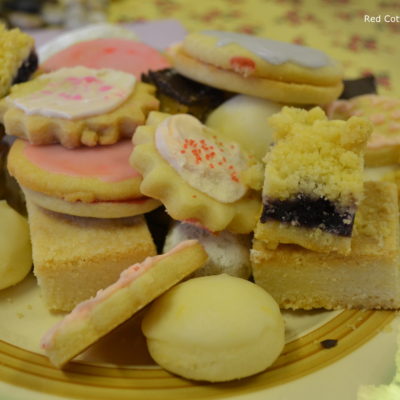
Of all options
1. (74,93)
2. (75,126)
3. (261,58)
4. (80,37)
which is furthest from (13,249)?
(80,37)

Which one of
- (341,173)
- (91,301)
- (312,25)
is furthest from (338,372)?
(312,25)

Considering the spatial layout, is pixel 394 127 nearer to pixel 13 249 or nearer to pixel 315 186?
pixel 315 186

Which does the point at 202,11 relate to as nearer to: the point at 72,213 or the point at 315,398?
the point at 72,213

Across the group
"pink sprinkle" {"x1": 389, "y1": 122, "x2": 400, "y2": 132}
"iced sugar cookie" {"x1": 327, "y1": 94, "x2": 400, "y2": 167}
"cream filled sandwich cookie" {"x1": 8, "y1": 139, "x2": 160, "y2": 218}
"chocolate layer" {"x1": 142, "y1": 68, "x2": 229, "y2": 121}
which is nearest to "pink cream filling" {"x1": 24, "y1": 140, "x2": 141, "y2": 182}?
"cream filled sandwich cookie" {"x1": 8, "y1": 139, "x2": 160, "y2": 218}

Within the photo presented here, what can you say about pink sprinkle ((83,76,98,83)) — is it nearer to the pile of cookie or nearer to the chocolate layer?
the pile of cookie

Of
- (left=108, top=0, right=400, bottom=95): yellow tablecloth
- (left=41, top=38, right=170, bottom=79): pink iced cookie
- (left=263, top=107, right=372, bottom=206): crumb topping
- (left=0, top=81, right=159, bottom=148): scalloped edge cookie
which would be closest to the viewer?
(left=263, top=107, right=372, bottom=206): crumb topping
